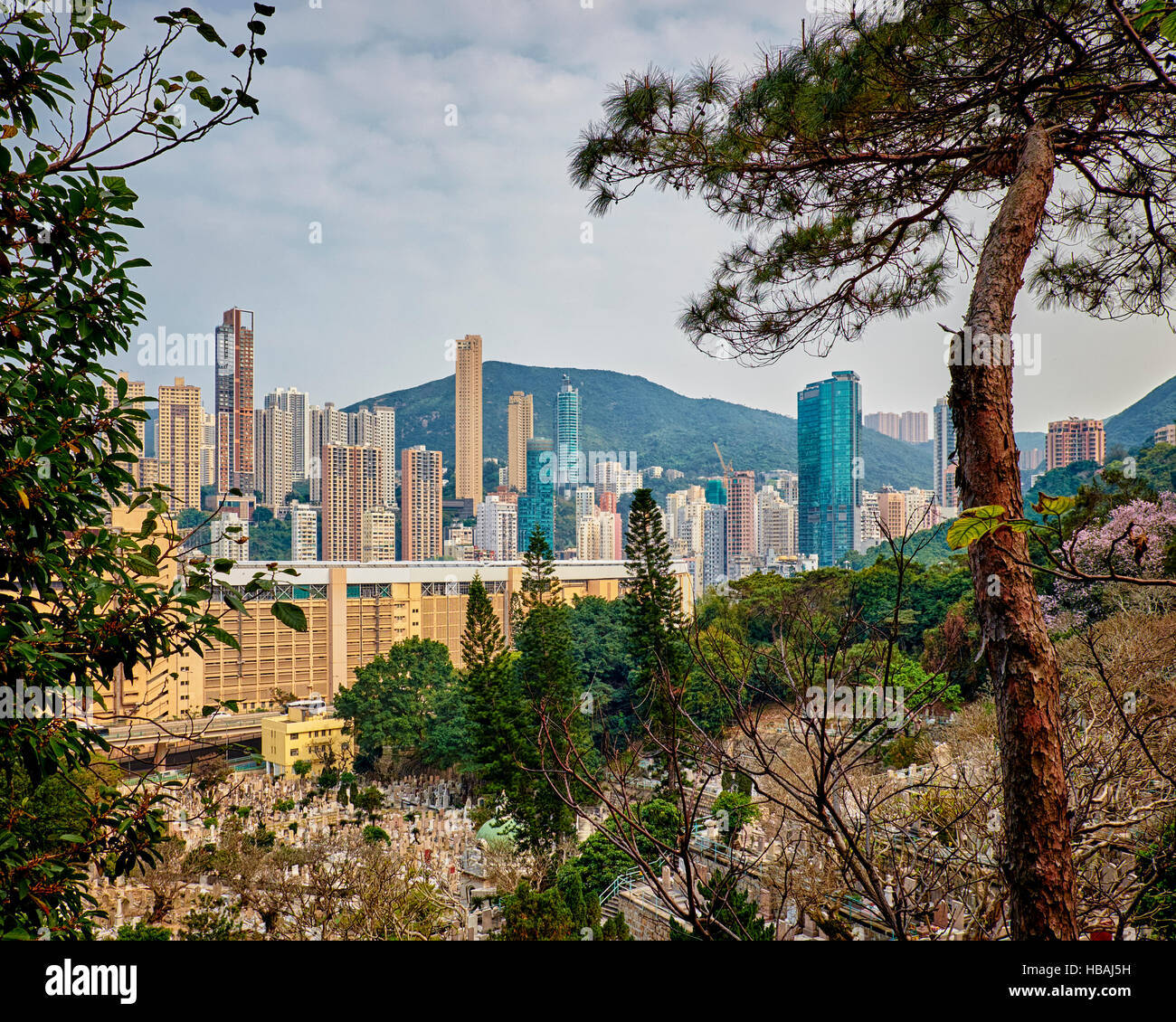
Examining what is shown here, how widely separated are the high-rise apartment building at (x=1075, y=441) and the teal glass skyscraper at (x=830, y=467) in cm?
1079

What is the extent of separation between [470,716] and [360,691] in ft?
→ 23.0

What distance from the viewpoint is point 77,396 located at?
1.14m

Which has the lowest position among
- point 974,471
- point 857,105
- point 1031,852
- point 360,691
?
point 360,691

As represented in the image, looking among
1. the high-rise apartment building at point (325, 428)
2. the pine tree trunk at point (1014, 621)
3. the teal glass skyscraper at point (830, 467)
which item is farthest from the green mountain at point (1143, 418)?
the high-rise apartment building at point (325, 428)

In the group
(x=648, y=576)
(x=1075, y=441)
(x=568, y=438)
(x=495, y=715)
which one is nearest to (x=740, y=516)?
(x=568, y=438)

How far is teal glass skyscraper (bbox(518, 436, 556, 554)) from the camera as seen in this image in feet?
113

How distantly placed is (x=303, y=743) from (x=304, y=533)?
1527 cm

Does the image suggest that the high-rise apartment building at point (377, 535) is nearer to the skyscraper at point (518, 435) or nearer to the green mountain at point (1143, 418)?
the skyscraper at point (518, 435)

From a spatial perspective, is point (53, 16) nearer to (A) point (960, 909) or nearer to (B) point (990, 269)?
(B) point (990, 269)

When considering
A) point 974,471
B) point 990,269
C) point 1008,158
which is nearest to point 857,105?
point 1008,158

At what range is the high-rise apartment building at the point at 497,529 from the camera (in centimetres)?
3528

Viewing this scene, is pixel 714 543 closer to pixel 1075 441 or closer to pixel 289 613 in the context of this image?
pixel 1075 441

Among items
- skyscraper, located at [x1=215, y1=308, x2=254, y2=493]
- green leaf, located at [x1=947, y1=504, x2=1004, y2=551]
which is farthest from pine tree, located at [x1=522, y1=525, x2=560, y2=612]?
skyscraper, located at [x1=215, y1=308, x2=254, y2=493]

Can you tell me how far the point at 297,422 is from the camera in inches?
1607
